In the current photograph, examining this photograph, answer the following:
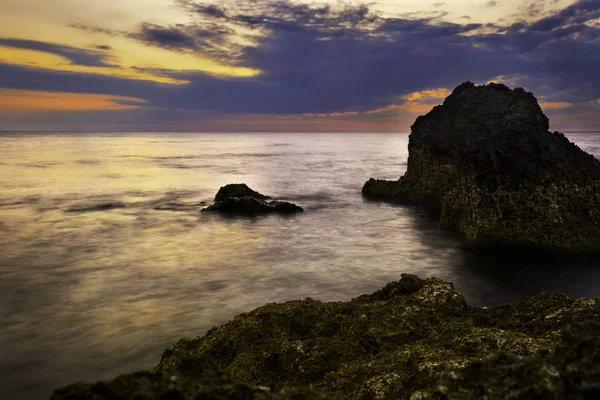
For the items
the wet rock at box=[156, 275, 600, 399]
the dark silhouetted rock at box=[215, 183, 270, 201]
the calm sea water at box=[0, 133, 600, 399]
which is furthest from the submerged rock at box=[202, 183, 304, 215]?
the wet rock at box=[156, 275, 600, 399]

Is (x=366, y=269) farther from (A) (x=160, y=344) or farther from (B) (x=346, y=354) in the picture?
(B) (x=346, y=354)

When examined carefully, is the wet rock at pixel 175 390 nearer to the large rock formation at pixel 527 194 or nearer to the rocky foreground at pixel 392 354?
the rocky foreground at pixel 392 354

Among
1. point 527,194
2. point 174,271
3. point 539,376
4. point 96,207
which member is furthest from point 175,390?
point 96,207

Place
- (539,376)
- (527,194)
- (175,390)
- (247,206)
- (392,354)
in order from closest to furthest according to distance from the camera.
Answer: (175,390) → (539,376) → (392,354) → (527,194) → (247,206)

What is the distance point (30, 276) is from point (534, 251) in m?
17.4

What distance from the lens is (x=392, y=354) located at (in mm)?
5477

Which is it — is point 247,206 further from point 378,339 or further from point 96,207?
point 378,339

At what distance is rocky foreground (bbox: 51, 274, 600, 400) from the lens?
281 centimetres

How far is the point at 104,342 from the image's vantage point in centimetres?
998

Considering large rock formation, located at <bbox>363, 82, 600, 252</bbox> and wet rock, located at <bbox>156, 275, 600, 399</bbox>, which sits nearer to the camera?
wet rock, located at <bbox>156, 275, 600, 399</bbox>

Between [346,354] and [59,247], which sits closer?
[346,354]

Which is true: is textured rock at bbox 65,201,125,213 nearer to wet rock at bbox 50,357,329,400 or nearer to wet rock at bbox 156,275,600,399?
wet rock at bbox 156,275,600,399

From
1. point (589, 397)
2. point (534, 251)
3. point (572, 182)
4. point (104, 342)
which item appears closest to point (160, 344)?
point (104, 342)

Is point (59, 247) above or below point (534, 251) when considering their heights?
below
